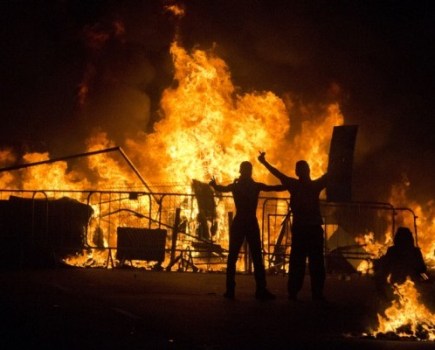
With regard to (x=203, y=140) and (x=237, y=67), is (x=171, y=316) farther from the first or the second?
(x=237, y=67)

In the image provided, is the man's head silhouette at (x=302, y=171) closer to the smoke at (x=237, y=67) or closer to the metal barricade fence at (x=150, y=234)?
the metal barricade fence at (x=150, y=234)

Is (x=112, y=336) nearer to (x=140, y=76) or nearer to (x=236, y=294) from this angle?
(x=236, y=294)

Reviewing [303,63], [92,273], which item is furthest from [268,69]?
[92,273]

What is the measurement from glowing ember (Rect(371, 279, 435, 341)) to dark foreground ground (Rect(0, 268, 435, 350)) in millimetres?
227

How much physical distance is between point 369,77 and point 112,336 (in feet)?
70.8

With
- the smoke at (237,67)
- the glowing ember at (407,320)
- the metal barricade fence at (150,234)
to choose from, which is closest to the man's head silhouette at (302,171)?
the glowing ember at (407,320)

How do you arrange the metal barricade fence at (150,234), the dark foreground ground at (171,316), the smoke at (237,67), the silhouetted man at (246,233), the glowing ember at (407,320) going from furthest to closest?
the smoke at (237,67), the metal barricade fence at (150,234), the silhouetted man at (246,233), the glowing ember at (407,320), the dark foreground ground at (171,316)

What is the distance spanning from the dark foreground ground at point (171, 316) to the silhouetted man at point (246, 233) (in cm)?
24

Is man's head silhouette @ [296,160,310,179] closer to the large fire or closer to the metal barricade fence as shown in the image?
the metal barricade fence

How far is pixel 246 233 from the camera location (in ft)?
35.4

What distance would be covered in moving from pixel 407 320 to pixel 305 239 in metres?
2.86

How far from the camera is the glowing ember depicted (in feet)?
25.6

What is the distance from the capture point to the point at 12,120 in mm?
27000

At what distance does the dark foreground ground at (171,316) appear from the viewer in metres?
6.62
